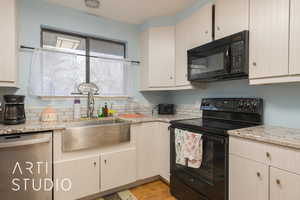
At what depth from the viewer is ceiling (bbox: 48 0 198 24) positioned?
6.97 feet

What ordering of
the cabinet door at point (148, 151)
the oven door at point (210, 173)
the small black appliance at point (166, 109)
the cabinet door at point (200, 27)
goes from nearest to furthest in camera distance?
1. the oven door at point (210, 173)
2. the cabinet door at point (200, 27)
3. the cabinet door at point (148, 151)
4. the small black appliance at point (166, 109)

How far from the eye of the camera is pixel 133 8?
2.27 meters

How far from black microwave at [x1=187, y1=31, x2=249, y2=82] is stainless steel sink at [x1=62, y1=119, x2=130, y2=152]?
1124 mm

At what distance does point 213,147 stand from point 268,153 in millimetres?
419

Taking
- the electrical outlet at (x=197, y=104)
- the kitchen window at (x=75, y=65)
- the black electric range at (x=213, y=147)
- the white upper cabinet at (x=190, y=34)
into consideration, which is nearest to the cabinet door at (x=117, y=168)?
the black electric range at (x=213, y=147)

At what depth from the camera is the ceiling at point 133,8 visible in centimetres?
212

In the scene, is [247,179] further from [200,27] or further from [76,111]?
[76,111]

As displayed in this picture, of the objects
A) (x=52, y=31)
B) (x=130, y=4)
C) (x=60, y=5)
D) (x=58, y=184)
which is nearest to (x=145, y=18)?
(x=130, y=4)

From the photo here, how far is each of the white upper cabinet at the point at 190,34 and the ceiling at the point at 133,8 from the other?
0.25 m

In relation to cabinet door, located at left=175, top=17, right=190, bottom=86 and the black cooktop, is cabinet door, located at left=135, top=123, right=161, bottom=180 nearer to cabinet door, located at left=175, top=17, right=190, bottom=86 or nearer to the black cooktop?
the black cooktop

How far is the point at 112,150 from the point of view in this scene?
1.92 meters

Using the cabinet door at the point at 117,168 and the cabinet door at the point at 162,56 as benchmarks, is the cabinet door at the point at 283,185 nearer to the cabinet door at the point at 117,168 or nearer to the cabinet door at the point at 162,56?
the cabinet door at the point at 117,168

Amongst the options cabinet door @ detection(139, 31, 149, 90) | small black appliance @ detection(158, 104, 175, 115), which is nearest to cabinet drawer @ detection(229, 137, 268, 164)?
small black appliance @ detection(158, 104, 175, 115)

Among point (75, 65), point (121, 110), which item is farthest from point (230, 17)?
point (75, 65)
